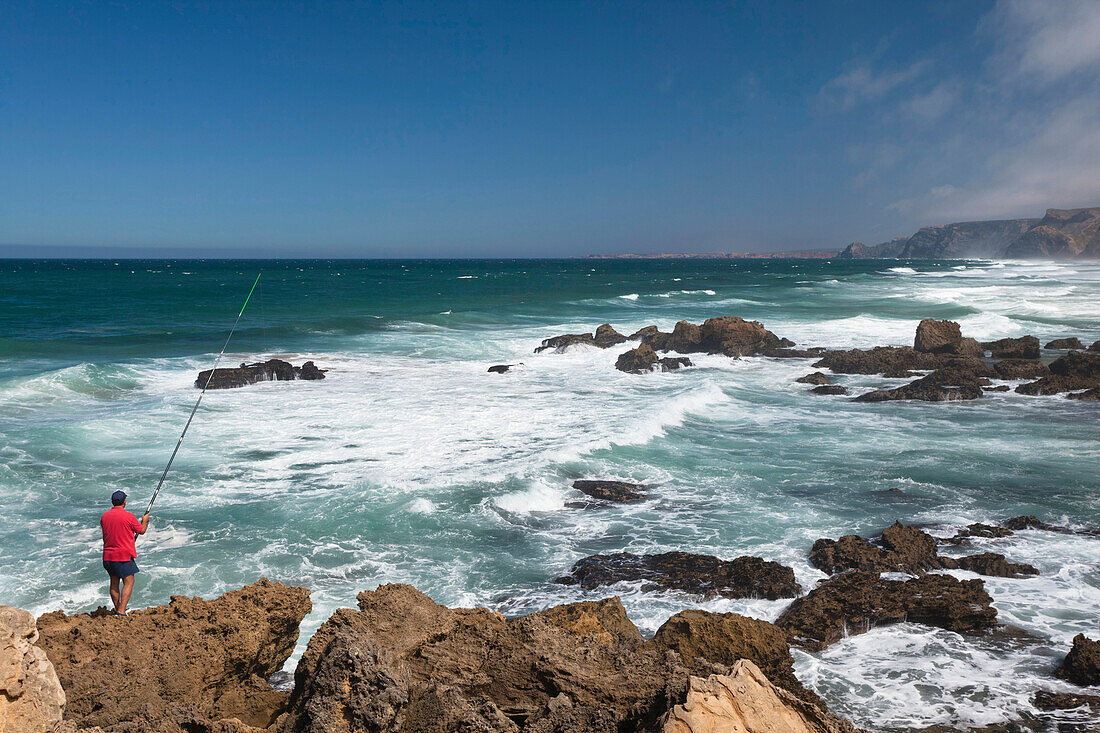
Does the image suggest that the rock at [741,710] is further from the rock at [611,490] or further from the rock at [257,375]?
the rock at [257,375]

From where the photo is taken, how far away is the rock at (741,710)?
312cm

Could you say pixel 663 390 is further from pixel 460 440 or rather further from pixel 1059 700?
pixel 1059 700

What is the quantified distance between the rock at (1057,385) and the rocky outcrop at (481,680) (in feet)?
61.3

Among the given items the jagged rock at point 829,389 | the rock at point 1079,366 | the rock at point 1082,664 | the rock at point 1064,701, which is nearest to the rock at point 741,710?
the rock at point 1064,701

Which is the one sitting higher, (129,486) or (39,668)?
(39,668)

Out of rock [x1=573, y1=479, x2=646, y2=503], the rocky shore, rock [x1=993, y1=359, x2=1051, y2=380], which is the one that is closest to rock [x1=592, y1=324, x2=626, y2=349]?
rock [x1=993, y1=359, x2=1051, y2=380]

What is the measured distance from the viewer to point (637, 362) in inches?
942

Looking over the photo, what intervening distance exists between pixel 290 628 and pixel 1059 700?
6069mm

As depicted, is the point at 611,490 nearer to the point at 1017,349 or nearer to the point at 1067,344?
the point at 1017,349

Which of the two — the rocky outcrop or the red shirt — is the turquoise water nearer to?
the red shirt

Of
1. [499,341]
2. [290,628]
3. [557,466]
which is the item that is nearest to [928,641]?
[290,628]

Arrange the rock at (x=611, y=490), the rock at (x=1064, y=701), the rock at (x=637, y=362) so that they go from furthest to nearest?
the rock at (x=637, y=362), the rock at (x=611, y=490), the rock at (x=1064, y=701)

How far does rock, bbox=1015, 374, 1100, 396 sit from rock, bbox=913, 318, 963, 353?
18.5ft

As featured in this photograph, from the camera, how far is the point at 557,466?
40.9 feet
